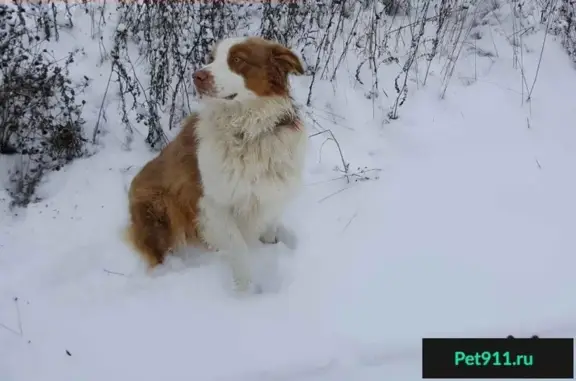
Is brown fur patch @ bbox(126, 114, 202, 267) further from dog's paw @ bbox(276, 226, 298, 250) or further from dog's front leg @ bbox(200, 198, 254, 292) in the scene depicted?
dog's paw @ bbox(276, 226, 298, 250)

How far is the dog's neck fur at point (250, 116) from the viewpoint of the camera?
115 inches

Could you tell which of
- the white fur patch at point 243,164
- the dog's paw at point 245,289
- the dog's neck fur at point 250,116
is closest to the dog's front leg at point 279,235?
the white fur patch at point 243,164

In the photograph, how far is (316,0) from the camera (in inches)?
208

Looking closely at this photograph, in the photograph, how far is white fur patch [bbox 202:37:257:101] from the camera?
109 inches

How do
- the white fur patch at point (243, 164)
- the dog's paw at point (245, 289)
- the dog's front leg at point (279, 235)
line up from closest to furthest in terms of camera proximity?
1. the white fur patch at point (243, 164)
2. the dog's paw at point (245, 289)
3. the dog's front leg at point (279, 235)

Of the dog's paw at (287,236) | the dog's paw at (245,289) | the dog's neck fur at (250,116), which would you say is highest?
the dog's neck fur at (250,116)

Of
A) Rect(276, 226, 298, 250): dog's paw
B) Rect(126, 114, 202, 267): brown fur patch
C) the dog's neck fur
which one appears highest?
the dog's neck fur

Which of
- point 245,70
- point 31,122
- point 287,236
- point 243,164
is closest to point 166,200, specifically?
point 243,164

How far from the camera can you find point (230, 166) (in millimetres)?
2973

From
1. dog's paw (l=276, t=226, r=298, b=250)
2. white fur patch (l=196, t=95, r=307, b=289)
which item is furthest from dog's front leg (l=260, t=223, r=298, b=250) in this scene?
white fur patch (l=196, t=95, r=307, b=289)

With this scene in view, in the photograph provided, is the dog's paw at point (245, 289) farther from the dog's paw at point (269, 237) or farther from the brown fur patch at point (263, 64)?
the brown fur patch at point (263, 64)

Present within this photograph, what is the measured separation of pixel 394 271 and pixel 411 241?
31 centimetres

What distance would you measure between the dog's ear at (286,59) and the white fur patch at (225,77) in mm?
175

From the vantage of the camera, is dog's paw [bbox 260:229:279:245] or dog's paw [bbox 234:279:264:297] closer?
dog's paw [bbox 234:279:264:297]
